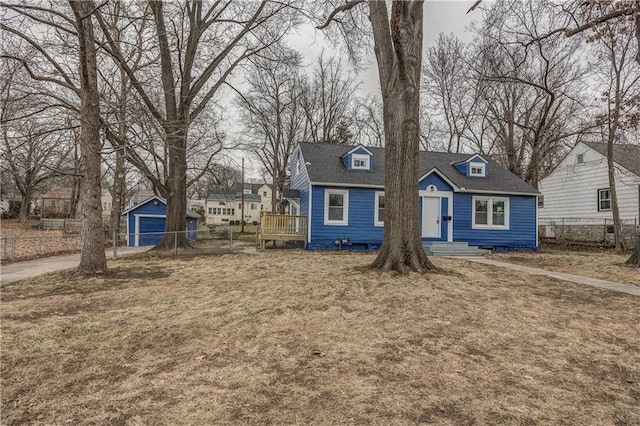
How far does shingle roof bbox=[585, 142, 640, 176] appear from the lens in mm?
18891

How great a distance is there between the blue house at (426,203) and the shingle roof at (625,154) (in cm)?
691

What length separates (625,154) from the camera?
20.2 meters

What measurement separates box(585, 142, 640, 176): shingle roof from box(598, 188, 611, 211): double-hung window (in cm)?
159

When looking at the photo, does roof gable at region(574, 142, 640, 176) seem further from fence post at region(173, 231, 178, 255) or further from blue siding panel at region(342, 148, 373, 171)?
fence post at region(173, 231, 178, 255)

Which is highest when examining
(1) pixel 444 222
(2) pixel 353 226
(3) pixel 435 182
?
(3) pixel 435 182

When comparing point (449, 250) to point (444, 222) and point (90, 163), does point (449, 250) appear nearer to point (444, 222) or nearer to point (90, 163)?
point (444, 222)

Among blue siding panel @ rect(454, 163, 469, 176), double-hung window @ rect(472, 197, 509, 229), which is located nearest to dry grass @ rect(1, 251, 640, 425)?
double-hung window @ rect(472, 197, 509, 229)

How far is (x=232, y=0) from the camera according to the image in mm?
13789

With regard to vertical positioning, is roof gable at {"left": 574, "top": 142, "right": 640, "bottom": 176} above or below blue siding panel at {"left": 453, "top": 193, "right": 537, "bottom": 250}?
above

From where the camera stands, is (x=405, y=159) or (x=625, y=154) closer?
(x=405, y=159)

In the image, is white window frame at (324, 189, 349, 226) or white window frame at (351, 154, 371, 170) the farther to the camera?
white window frame at (351, 154, 371, 170)

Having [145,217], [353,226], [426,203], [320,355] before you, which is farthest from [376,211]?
[145,217]

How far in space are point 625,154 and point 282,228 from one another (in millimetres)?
20302

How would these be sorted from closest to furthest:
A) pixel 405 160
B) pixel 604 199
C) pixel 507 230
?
pixel 405 160
pixel 507 230
pixel 604 199
